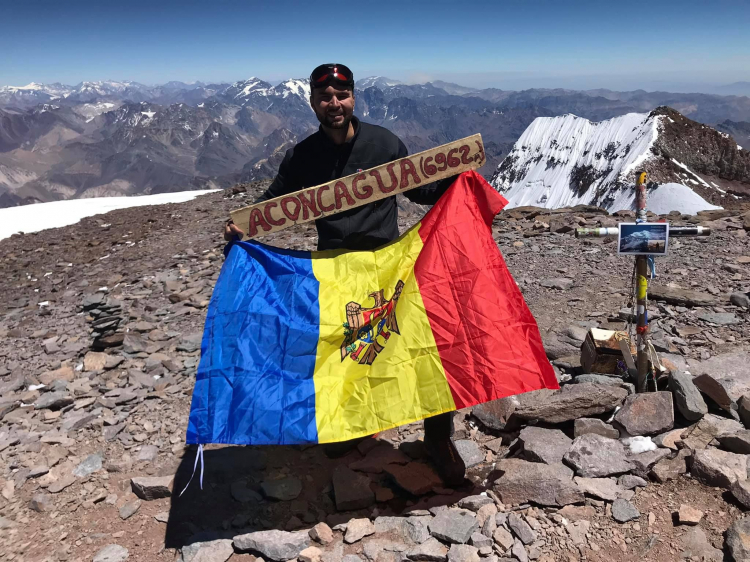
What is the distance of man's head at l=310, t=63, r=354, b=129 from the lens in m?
4.12

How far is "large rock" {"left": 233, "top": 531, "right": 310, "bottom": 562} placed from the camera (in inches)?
140

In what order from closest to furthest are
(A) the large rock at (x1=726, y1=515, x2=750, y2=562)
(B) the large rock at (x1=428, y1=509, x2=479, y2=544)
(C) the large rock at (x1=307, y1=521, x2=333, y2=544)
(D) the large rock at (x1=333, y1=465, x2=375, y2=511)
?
(A) the large rock at (x1=726, y1=515, x2=750, y2=562), (B) the large rock at (x1=428, y1=509, x2=479, y2=544), (C) the large rock at (x1=307, y1=521, x2=333, y2=544), (D) the large rock at (x1=333, y1=465, x2=375, y2=511)

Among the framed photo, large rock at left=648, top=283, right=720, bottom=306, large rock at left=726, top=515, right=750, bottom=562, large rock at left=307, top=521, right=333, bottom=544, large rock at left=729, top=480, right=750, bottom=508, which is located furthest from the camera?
large rock at left=648, top=283, right=720, bottom=306

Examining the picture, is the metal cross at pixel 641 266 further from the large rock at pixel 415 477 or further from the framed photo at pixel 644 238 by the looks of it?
the large rock at pixel 415 477

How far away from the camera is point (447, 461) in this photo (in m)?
4.12

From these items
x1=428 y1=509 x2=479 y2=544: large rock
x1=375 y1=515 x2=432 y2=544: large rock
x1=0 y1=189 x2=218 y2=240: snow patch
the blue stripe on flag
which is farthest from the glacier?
x1=375 y1=515 x2=432 y2=544: large rock

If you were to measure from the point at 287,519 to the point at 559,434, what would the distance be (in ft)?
8.51

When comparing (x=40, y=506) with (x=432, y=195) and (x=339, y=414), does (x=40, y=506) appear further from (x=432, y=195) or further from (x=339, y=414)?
(x=432, y=195)

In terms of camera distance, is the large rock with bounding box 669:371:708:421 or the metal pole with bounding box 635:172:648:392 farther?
the metal pole with bounding box 635:172:648:392

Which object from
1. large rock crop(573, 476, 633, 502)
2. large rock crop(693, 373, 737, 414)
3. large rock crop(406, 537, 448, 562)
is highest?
large rock crop(693, 373, 737, 414)

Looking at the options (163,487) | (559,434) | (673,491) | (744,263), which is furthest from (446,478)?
(744,263)

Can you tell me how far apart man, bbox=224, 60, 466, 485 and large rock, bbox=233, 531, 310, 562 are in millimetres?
1188

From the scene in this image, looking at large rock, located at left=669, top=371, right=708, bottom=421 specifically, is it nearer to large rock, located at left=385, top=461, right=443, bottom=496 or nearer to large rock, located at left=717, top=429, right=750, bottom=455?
large rock, located at left=717, top=429, right=750, bottom=455

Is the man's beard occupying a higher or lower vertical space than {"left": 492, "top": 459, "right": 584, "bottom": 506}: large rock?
higher
